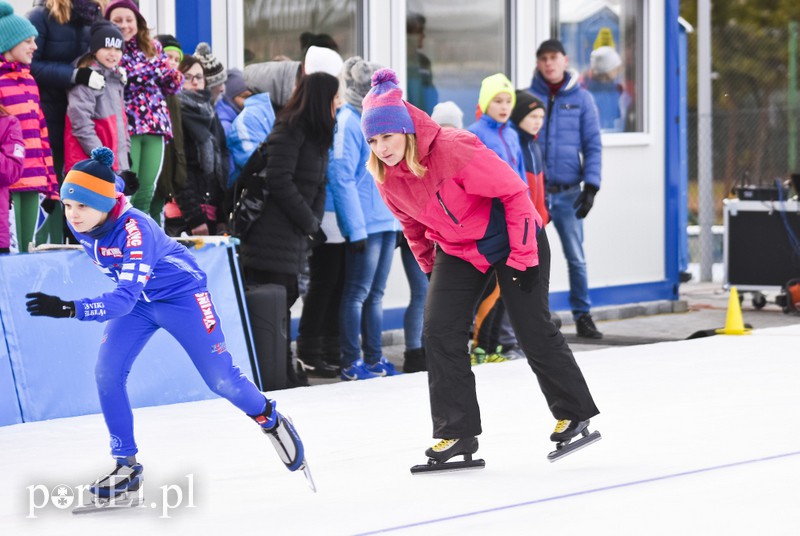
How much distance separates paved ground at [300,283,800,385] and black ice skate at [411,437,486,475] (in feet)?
12.4

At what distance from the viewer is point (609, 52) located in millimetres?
13438

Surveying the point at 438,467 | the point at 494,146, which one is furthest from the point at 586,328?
the point at 438,467

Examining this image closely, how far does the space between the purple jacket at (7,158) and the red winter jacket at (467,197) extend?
2378mm

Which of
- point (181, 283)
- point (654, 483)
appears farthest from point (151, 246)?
point (654, 483)

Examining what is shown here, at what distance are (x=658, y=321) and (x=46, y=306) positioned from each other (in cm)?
846

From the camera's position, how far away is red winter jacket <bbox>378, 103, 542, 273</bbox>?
6.09 metres

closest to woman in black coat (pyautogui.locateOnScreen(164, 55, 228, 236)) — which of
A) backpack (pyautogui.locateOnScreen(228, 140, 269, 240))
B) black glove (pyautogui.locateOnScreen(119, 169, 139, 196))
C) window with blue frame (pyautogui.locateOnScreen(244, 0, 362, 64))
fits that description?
backpack (pyautogui.locateOnScreen(228, 140, 269, 240))

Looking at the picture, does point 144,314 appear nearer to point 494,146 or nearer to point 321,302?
point 321,302

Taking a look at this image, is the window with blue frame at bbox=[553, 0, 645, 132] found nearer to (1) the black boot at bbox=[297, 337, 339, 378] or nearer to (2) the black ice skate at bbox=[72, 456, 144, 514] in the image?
(1) the black boot at bbox=[297, 337, 339, 378]

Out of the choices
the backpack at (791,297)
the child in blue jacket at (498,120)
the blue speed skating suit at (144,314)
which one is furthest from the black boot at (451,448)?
the backpack at (791,297)

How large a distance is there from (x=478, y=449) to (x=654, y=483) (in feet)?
3.15

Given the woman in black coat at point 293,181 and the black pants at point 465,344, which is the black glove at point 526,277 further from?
the woman in black coat at point 293,181

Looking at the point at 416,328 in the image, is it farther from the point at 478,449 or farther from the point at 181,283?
the point at 181,283

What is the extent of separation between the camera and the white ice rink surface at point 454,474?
5.39 m
